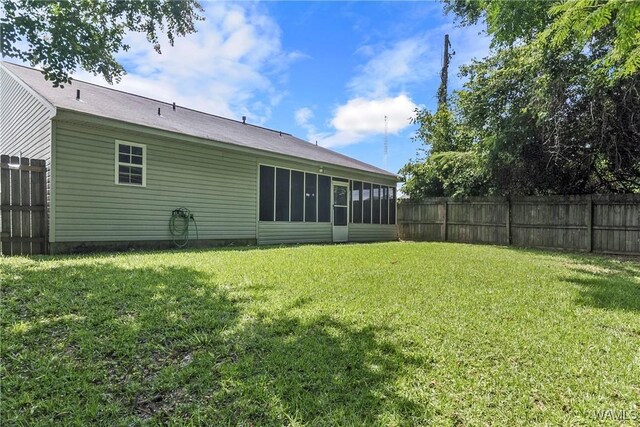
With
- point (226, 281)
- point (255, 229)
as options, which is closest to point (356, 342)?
point (226, 281)

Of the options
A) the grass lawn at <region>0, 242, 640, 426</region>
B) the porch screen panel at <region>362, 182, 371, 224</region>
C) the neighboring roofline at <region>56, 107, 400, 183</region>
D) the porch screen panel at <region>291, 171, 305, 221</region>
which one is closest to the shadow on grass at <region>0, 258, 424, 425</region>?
the grass lawn at <region>0, 242, 640, 426</region>

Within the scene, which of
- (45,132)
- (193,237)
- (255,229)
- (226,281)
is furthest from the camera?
(255,229)

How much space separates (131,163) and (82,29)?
267cm

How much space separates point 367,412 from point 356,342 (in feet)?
2.74

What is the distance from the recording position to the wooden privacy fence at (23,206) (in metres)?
6.10

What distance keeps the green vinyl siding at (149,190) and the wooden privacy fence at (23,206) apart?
0.27 meters

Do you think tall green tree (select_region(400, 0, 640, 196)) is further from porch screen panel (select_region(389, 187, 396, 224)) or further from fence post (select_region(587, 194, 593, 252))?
porch screen panel (select_region(389, 187, 396, 224))

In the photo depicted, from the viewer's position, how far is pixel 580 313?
3.61 meters

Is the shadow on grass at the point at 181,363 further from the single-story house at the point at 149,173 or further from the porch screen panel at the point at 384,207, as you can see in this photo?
the porch screen panel at the point at 384,207

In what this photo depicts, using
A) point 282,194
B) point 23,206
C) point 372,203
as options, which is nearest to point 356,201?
point 372,203

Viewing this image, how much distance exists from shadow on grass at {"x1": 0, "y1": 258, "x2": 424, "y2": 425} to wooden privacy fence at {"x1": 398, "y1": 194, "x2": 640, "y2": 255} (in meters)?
9.80

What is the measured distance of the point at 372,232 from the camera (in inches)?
546

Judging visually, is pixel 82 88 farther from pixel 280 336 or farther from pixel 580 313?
pixel 580 313

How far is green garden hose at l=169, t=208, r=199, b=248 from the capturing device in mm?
8375
